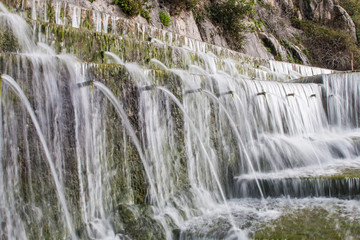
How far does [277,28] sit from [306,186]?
24.4 meters

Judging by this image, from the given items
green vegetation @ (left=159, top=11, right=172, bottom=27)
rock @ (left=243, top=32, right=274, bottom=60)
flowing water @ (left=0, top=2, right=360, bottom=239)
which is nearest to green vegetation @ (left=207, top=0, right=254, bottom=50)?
rock @ (left=243, top=32, right=274, bottom=60)

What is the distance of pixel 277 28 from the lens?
26.6 m

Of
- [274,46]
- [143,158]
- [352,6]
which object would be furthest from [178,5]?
[352,6]

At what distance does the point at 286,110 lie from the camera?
8555 mm

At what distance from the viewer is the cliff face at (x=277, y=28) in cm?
1625

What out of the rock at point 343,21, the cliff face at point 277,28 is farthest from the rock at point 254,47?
the rock at point 343,21

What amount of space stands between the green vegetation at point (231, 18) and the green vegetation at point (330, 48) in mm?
9418

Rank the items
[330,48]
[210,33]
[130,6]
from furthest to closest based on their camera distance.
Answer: [330,48] < [210,33] < [130,6]

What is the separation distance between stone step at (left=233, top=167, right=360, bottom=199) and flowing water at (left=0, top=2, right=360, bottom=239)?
0.02m

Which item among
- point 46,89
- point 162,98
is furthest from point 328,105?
point 46,89

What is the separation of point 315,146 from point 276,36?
68.9ft

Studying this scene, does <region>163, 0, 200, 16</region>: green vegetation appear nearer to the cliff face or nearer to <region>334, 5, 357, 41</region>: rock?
the cliff face

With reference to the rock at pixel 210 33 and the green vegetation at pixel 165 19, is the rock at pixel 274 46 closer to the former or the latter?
the rock at pixel 210 33

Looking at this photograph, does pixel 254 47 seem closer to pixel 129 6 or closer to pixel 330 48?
pixel 330 48
